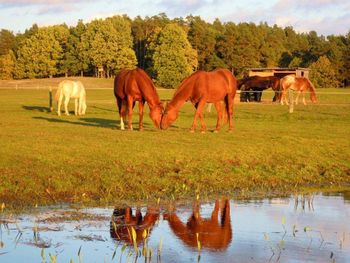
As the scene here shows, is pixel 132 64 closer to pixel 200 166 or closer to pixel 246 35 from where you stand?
pixel 246 35

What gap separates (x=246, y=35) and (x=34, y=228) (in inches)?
3660

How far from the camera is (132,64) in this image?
99.6m

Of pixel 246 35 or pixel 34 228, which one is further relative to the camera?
pixel 246 35

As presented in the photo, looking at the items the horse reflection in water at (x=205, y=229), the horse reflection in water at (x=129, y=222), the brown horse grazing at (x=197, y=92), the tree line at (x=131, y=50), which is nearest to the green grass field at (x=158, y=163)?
the brown horse grazing at (x=197, y=92)

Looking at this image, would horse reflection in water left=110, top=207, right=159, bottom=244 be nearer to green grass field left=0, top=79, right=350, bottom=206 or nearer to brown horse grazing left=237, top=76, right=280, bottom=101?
green grass field left=0, top=79, right=350, bottom=206

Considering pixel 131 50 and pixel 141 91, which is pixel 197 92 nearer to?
pixel 141 91

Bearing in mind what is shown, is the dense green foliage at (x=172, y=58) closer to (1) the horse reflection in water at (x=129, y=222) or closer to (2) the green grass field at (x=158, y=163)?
(2) the green grass field at (x=158, y=163)

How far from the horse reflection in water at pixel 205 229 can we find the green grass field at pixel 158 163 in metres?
1.59

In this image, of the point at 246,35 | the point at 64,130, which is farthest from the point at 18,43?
the point at 64,130

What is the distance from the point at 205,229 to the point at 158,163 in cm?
476

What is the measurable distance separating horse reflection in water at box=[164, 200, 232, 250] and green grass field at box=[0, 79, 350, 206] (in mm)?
1586

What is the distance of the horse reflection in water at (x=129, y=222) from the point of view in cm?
922

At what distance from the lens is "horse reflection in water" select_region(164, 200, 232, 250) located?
8.95 metres

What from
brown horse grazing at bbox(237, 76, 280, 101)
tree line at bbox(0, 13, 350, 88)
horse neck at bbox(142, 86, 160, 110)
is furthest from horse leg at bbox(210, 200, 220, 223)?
tree line at bbox(0, 13, 350, 88)
